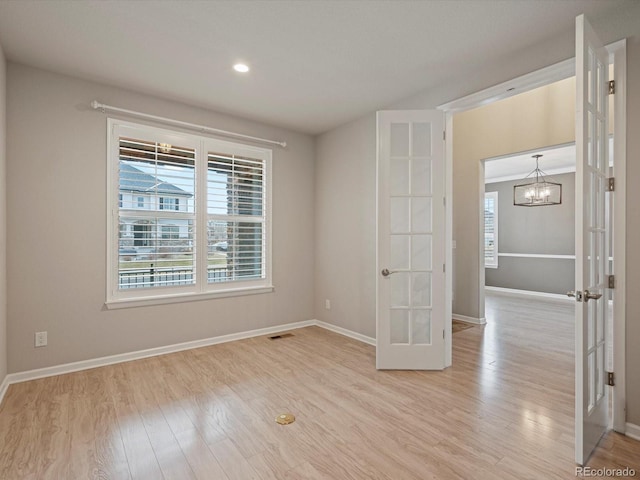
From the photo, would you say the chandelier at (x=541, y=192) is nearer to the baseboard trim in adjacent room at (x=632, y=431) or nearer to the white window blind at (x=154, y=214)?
the baseboard trim in adjacent room at (x=632, y=431)

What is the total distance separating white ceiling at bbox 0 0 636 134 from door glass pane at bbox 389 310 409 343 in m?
2.22

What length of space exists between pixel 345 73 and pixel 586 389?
288cm

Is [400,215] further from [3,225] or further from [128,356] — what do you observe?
[3,225]

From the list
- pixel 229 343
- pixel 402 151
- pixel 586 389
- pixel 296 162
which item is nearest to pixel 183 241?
pixel 229 343

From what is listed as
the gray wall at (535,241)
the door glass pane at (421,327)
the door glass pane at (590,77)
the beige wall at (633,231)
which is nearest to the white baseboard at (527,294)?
the gray wall at (535,241)

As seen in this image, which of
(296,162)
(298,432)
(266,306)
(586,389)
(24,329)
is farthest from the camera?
(296,162)

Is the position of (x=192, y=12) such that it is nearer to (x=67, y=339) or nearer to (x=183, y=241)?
(x=183, y=241)

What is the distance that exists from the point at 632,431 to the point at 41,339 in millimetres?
4478

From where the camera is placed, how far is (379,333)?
3170 mm

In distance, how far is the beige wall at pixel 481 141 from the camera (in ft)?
13.7

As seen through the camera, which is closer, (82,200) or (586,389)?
(586,389)

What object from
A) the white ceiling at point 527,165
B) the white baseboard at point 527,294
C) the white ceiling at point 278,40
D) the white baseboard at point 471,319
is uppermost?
the white ceiling at point 278,40

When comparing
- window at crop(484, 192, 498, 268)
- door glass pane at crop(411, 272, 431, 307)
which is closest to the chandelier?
window at crop(484, 192, 498, 268)

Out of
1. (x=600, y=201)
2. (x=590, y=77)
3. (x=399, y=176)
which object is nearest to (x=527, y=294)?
(x=399, y=176)
